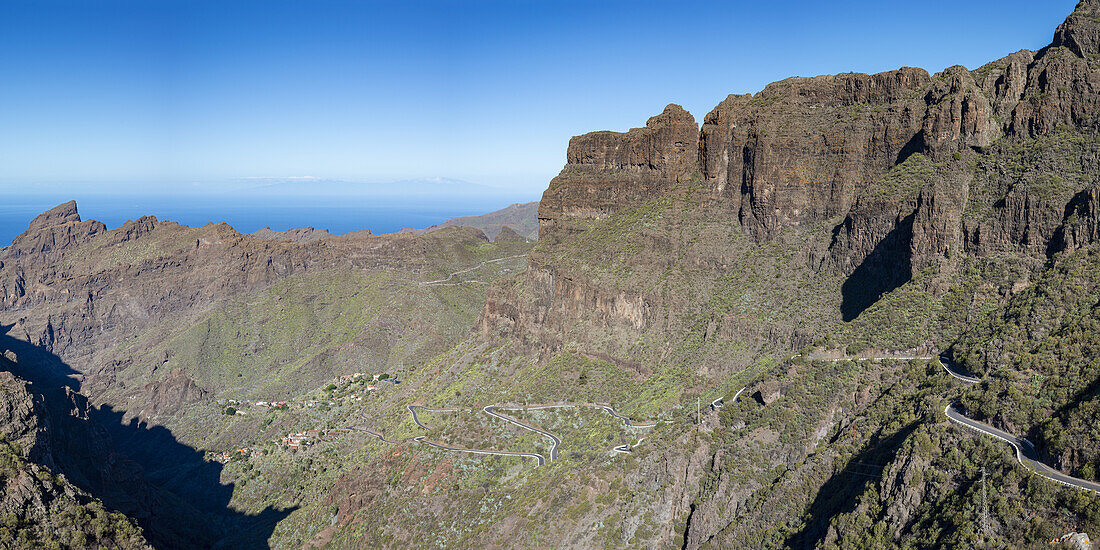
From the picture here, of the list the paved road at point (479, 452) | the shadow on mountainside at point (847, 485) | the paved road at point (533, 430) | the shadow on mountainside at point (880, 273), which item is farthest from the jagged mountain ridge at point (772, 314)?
the paved road at point (479, 452)

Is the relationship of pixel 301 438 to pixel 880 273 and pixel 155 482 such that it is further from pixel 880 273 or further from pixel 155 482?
pixel 880 273

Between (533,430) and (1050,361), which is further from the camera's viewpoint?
(533,430)

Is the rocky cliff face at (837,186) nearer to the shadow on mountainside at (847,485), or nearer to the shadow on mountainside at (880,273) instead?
the shadow on mountainside at (880,273)

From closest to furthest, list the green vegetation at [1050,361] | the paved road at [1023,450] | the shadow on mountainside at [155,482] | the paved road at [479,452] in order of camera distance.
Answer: the paved road at [1023,450] < the green vegetation at [1050,361] < the shadow on mountainside at [155,482] < the paved road at [479,452]

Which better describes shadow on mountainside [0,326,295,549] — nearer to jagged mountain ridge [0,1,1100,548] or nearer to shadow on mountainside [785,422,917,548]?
jagged mountain ridge [0,1,1100,548]

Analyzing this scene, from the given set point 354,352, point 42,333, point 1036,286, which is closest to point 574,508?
point 1036,286

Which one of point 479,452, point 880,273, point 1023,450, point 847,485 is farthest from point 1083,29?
point 479,452
